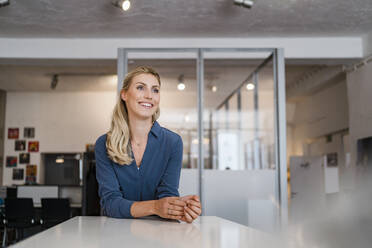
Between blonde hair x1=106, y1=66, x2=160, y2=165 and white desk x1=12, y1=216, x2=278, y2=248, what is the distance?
1.23 feet

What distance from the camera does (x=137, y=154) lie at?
162 centimetres

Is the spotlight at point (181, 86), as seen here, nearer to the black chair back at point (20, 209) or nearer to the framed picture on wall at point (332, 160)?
the black chair back at point (20, 209)

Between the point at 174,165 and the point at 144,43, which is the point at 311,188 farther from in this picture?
the point at 174,165

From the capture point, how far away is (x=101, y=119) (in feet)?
30.5

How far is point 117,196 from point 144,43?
385 centimetres

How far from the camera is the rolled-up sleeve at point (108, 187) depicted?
145 centimetres

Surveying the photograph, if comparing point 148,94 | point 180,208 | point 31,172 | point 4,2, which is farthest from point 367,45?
point 31,172

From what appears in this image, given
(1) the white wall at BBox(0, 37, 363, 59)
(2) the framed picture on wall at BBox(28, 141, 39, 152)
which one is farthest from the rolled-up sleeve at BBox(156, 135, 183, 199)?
Result: (2) the framed picture on wall at BBox(28, 141, 39, 152)

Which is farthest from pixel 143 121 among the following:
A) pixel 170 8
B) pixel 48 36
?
pixel 48 36

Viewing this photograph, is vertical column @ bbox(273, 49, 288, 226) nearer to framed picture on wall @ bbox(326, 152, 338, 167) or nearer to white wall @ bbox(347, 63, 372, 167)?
white wall @ bbox(347, 63, 372, 167)

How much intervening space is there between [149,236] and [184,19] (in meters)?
3.75

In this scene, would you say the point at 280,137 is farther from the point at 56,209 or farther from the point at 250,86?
the point at 56,209

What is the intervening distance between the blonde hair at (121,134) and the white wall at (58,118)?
25.3 ft

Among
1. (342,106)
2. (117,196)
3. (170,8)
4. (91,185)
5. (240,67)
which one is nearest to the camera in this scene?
(117,196)
